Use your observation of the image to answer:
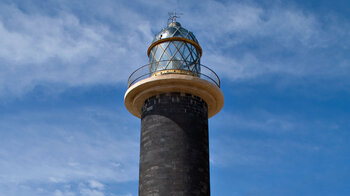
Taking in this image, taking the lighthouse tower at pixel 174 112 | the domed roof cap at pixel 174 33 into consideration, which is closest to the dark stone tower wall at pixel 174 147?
the lighthouse tower at pixel 174 112

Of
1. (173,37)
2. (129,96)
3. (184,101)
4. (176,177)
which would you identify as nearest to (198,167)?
(176,177)

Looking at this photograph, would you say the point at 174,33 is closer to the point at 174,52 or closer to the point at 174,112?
the point at 174,52

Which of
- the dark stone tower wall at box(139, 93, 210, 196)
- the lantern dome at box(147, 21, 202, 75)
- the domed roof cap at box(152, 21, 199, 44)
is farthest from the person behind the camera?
the domed roof cap at box(152, 21, 199, 44)

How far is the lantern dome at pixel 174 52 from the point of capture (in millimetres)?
19203

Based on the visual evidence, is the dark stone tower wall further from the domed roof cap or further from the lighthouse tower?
the domed roof cap

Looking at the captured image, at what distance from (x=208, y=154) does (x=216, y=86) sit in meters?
2.86

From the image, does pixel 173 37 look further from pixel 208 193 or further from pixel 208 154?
pixel 208 193

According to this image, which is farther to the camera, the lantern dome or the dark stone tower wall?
the lantern dome

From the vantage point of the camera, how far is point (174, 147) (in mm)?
17156

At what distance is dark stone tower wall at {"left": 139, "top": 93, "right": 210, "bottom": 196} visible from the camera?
54.7 feet

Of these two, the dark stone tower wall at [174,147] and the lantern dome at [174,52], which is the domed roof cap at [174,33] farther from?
the dark stone tower wall at [174,147]

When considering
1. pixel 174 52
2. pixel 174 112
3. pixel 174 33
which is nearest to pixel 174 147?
pixel 174 112

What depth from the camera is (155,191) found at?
651 inches

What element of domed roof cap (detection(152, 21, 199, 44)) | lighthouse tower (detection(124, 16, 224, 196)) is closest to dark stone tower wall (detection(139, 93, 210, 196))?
lighthouse tower (detection(124, 16, 224, 196))
